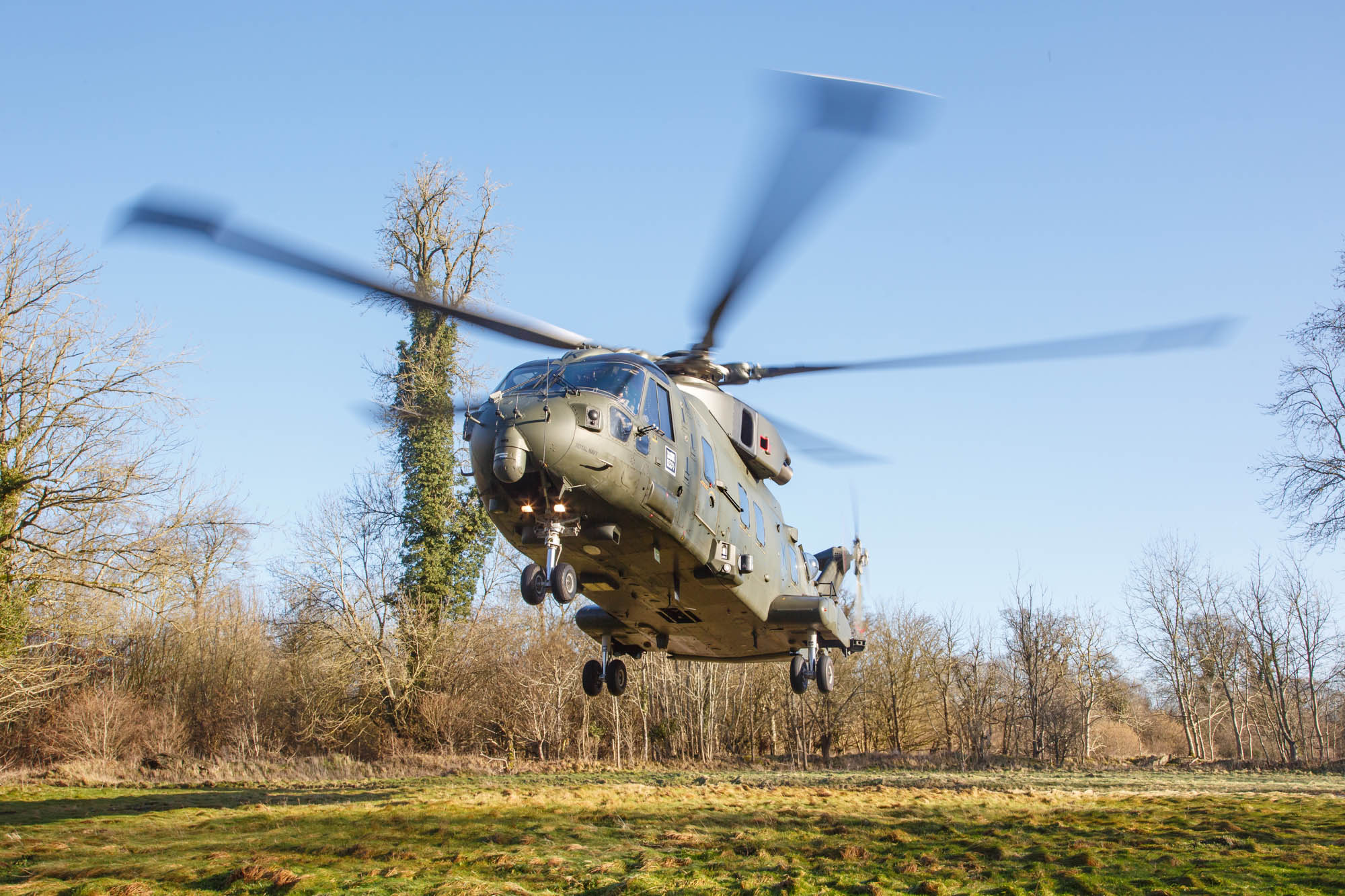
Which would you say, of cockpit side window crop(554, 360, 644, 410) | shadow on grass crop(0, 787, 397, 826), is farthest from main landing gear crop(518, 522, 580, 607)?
shadow on grass crop(0, 787, 397, 826)

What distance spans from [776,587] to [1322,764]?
2531cm

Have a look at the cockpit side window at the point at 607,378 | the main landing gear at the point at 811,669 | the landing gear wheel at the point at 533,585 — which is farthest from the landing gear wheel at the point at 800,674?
the cockpit side window at the point at 607,378

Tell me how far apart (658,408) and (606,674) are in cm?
536

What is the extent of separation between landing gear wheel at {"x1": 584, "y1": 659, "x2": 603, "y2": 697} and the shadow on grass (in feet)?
23.5

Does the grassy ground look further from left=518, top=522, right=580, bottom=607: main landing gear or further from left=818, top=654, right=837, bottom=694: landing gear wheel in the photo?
left=518, top=522, right=580, bottom=607: main landing gear

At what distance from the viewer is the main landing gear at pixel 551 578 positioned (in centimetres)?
981

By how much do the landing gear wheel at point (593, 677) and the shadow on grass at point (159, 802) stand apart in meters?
7.17

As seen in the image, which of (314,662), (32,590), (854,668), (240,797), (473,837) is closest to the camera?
(473,837)

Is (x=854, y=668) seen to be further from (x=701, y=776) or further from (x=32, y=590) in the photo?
(x=32, y=590)

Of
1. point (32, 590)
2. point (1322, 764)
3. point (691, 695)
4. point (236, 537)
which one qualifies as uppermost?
point (236, 537)

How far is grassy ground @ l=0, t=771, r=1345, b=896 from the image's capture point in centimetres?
1116

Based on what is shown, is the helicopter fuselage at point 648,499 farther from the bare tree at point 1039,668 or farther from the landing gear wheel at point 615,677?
the bare tree at point 1039,668

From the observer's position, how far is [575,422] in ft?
31.1

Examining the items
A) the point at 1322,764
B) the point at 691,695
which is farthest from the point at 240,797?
the point at 1322,764
